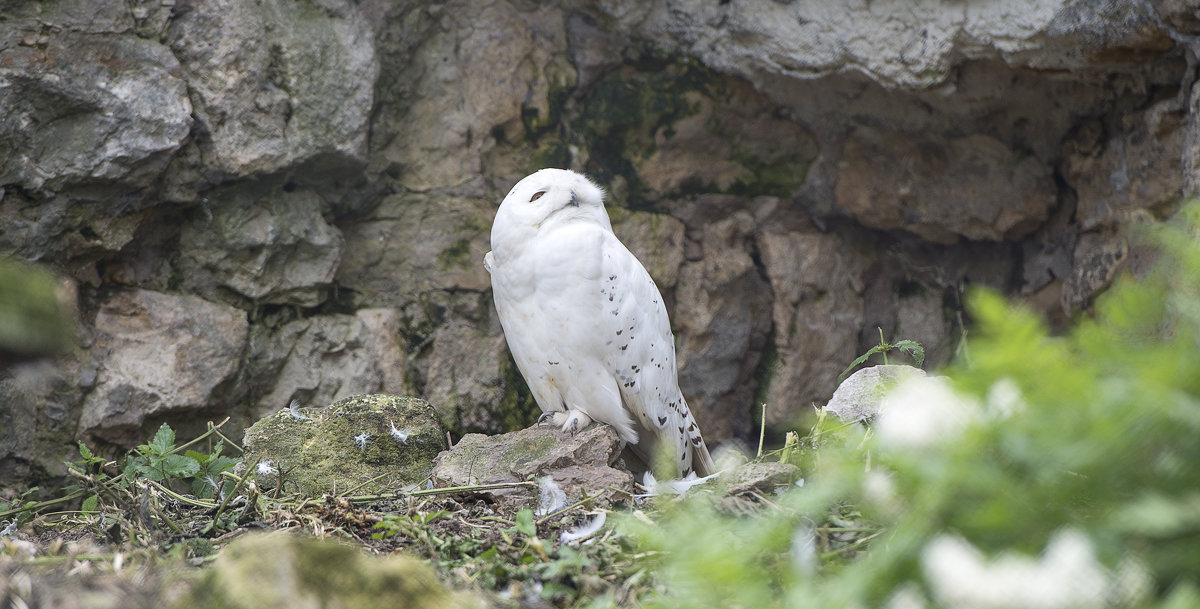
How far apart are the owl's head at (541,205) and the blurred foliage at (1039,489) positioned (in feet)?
6.94

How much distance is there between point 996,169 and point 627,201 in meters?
1.90

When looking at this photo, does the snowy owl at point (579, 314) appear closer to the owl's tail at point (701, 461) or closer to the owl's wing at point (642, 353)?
the owl's wing at point (642, 353)

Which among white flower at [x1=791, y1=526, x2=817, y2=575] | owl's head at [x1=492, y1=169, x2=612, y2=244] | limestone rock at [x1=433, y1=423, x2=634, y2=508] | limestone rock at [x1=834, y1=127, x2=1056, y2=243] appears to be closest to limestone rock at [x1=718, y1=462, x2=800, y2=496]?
limestone rock at [x1=433, y1=423, x2=634, y2=508]

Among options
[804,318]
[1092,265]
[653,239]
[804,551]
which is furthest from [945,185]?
[804,551]

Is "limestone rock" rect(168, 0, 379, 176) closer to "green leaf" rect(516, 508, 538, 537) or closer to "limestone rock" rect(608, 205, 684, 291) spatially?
"limestone rock" rect(608, 205, 684, 291)

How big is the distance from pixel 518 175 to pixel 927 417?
3.67m

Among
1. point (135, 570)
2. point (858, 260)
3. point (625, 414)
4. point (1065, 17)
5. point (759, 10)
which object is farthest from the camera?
point (858, 260)

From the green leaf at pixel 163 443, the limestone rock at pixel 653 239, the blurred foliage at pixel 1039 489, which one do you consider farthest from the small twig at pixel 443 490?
the limestone rock at pixel 653 239

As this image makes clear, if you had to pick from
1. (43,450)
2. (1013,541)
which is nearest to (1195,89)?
(1013,541)

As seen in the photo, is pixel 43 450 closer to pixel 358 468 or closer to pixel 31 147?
pixel 31 147

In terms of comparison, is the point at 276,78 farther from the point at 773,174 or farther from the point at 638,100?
the point at 773,174

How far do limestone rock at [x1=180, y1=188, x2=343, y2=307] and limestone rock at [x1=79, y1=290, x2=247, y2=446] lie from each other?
0.51ft

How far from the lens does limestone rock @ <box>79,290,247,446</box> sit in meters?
4.01

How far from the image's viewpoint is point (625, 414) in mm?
3613
